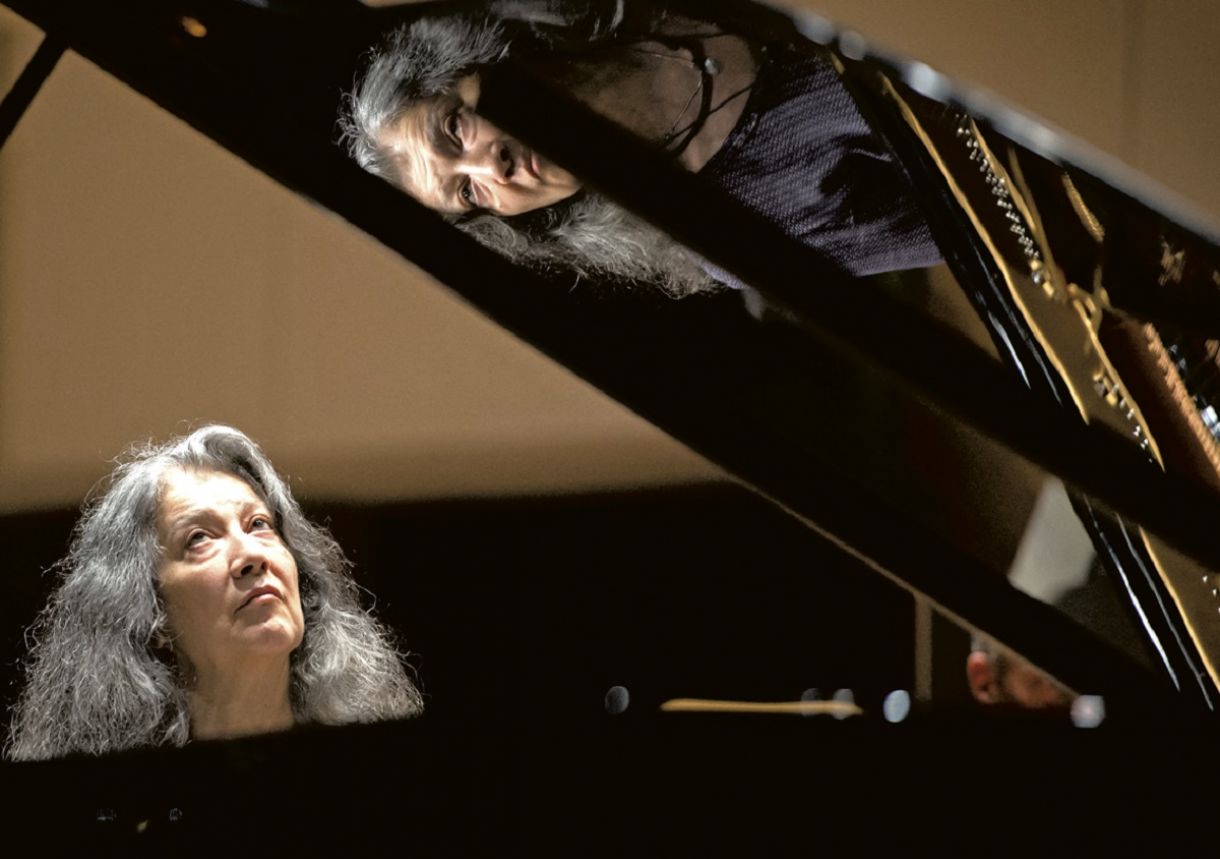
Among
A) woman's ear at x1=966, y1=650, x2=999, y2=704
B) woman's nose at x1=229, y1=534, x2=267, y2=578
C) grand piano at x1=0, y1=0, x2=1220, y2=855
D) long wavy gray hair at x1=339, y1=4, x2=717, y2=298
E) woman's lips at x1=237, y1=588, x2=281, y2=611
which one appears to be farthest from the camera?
woman's ear at x1=966, y1=650, x2=999, y2=704

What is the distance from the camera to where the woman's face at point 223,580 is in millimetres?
1634

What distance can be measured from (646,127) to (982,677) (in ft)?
3.35

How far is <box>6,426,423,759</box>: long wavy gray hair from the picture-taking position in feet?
5.36

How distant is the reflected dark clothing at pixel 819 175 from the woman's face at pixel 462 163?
0.69 ft

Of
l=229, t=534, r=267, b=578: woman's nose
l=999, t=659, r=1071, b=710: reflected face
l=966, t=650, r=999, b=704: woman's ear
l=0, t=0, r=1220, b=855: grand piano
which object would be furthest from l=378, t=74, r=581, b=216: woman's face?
l=966, t=650, r=999, b=704: woman's ear

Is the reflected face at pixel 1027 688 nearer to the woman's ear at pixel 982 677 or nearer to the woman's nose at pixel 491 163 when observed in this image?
the woman's ear at pixel 982 677

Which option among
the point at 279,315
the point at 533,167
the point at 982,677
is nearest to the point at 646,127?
the point at 533,167

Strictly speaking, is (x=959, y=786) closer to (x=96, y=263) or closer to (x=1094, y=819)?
(x=1094, y=819)

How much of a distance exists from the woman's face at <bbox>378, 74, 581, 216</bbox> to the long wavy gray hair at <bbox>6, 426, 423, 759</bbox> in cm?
61

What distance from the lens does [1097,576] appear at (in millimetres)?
1479

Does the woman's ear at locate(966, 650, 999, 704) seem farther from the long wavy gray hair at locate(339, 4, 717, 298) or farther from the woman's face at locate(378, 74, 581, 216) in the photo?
the woman's face at locate(378, 74, 581, 216)

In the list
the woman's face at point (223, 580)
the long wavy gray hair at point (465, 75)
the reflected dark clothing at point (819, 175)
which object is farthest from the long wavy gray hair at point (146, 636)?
the reflected dark clothing at point (819, 175)

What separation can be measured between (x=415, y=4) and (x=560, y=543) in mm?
1004

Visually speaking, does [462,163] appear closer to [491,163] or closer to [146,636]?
[491,163]
